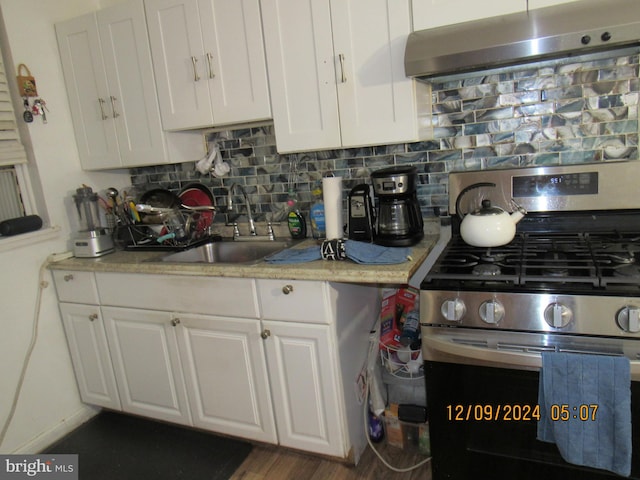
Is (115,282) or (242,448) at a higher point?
(115,282)

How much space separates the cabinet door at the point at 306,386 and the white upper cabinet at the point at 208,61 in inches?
36.5

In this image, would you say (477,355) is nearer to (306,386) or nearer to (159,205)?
(306,386)

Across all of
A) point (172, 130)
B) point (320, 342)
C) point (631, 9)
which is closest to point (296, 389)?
point (320, 342)

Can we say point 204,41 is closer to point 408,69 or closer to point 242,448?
point 408,69

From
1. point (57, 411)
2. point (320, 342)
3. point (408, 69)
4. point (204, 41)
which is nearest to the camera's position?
point (408, 69)

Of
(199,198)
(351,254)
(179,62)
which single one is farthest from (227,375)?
(179,62)

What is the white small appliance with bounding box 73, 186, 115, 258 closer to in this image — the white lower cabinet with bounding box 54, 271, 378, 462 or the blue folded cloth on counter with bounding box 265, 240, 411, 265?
the white lower cabinet with bounding box 54, 271, 378, 462

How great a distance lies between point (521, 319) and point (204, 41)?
5.54ft

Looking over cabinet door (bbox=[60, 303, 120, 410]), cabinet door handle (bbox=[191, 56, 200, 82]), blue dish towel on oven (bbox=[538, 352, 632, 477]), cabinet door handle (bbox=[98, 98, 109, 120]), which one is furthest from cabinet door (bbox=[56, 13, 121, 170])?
blue dish towel on oven (bbox=[538, 352, 632, 477])

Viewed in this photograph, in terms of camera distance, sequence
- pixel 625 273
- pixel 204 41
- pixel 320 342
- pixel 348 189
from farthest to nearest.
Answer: pixel 348 189 < pixel 204 41 < pixel 320 342 < pixel 625 273

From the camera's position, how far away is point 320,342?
1705 mm

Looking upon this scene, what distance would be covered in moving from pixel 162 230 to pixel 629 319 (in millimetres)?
1967
